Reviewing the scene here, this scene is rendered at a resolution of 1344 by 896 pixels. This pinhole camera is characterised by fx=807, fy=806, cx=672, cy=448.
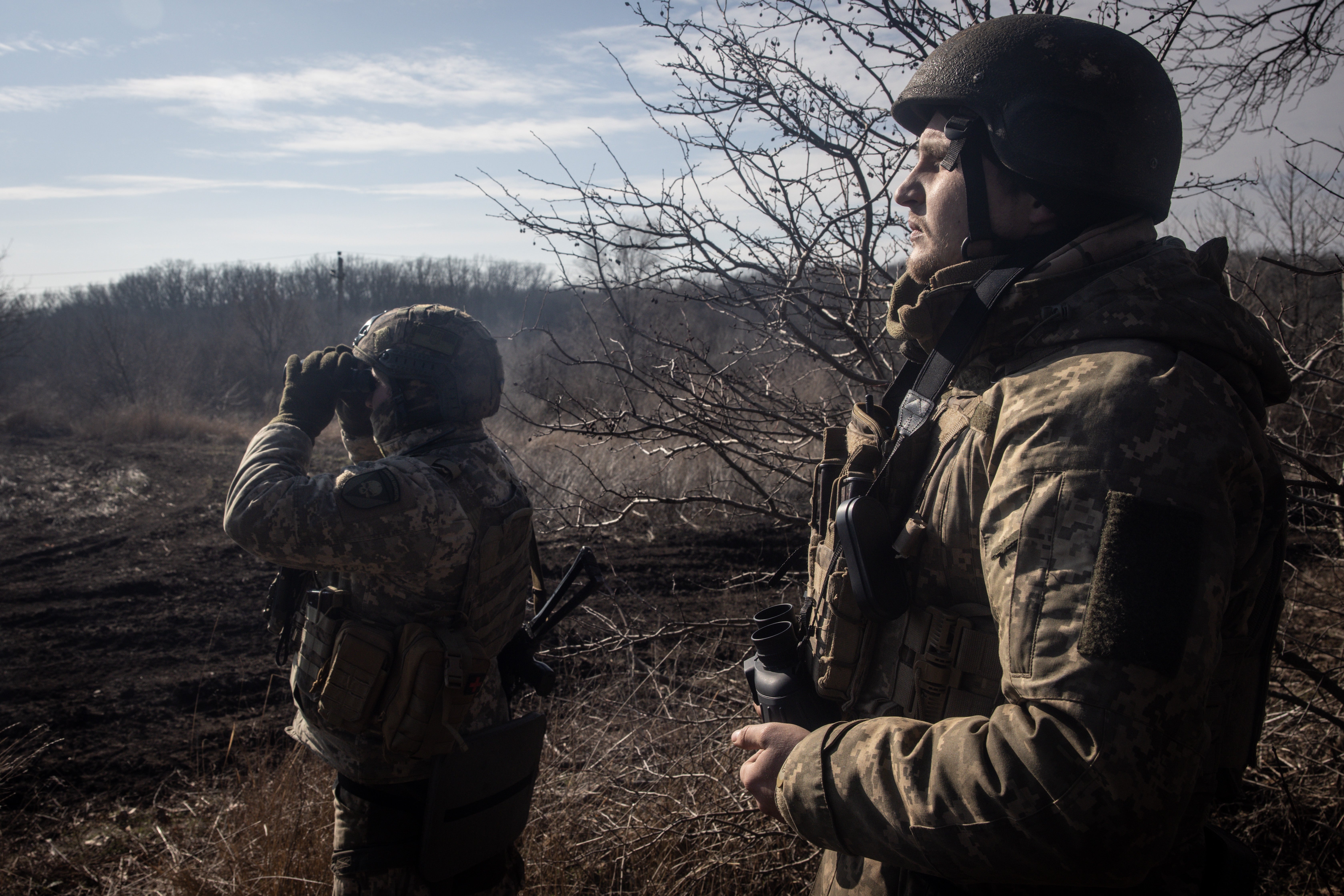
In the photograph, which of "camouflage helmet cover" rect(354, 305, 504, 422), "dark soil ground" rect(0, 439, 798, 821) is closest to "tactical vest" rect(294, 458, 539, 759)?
"camouflage helmet cover" rect(354, 305, 504, 422)

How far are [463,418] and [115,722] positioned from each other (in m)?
4.22

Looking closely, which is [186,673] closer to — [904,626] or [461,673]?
[461,673]

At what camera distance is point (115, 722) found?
522cm

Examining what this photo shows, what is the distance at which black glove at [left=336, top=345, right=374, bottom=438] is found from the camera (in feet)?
9.07

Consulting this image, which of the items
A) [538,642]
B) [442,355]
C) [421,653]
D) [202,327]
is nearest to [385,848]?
[421,653]

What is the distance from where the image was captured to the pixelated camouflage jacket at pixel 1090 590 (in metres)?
0.95

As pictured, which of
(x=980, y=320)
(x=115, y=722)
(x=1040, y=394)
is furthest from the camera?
(x=115, y=722)

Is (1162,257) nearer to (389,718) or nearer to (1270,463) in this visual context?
(1270,463)

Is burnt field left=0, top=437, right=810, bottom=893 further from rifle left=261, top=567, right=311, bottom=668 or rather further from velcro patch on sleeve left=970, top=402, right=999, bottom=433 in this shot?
velcro patch on sleeve left=970, top=402, right=999, bottom=433

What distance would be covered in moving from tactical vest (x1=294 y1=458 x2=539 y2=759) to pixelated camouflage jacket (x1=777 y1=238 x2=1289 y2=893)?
1.48 metres

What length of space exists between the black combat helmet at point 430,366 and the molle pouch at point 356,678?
0.73 meters

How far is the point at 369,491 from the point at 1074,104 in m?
1.93

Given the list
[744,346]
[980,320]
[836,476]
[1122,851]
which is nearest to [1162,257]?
[980,320]

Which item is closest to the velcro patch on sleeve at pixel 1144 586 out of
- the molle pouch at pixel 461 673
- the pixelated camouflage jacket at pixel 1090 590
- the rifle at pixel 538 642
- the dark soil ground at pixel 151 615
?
the pixelated camouflage jacket at pixel 1090 590
